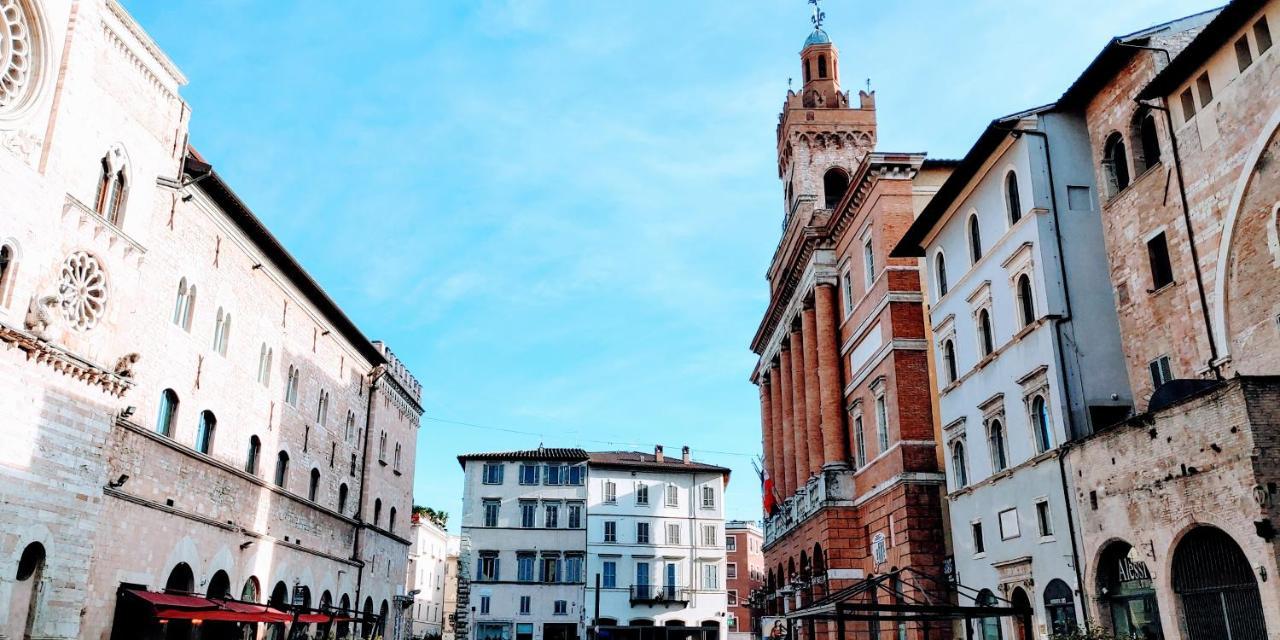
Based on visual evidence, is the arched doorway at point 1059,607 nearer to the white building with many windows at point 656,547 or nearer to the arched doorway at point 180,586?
the arched doorway at point 180,586

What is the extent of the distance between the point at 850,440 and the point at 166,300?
75.2 feet

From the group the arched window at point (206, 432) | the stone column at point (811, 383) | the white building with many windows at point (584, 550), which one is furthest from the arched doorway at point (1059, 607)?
the white building with many windows at point (584, 550)

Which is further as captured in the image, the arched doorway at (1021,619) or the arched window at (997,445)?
the arched window at (997,445)

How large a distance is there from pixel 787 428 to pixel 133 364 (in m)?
29.2

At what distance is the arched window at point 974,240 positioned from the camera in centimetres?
2442

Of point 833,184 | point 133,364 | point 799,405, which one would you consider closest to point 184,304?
point 133,364

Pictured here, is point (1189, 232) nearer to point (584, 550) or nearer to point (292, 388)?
point (292, 388)

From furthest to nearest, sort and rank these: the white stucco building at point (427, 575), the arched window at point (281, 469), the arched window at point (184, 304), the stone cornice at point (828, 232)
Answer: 1. the white stucco building at point (427, 575)
2. the stone cornice at point (828, 232)
3. the arched window at point (281, 469)
4. the arched window at point (184, 304)

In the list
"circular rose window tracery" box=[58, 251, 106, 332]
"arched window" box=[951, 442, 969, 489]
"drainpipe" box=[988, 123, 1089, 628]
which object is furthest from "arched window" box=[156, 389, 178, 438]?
"drainpipe" box=[988, 123, 1089, 628]

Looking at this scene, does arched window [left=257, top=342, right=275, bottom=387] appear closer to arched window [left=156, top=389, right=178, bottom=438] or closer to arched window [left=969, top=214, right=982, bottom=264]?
arched window [left=156, top=389, right=178, bottom=438]

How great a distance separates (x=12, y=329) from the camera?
1673 centimetres

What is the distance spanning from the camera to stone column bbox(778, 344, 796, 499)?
42.9m

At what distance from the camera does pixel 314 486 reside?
32812mm

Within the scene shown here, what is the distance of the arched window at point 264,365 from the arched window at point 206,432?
317 cm
